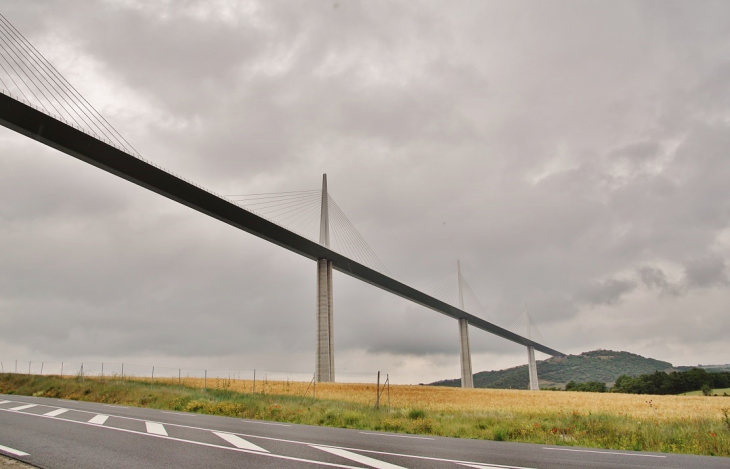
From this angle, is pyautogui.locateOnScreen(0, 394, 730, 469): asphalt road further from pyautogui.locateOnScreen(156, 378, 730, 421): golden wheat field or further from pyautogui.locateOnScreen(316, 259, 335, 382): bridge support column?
pyautogui.locateOnScreen(316, 259, 335, 382): bridge support column

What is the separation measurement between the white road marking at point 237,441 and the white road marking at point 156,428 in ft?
4.08

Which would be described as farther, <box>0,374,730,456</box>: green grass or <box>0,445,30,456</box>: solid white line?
<box>0,374,730,456</box>: green grass

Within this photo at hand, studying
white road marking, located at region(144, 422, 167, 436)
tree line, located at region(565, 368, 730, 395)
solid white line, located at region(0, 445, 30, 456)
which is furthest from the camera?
tree line, located at region(565, 368, 730, 395)

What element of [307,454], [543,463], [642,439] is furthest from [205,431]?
[642,439]

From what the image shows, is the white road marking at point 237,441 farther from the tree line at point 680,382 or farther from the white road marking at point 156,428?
the tree line at point 680,382

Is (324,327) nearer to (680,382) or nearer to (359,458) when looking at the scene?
(359,458)

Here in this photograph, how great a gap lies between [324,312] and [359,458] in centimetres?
5557

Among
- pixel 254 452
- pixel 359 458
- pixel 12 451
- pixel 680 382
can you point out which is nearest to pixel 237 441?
pixel 254 452

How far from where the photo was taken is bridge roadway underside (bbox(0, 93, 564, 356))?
3553 centimetres

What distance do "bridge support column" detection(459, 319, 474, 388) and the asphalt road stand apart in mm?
99916

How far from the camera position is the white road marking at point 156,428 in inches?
472

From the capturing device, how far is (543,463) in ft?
29.3

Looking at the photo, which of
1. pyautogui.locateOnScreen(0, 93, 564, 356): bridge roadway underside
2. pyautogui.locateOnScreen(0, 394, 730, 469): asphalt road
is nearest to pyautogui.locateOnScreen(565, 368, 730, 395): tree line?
pyautogui.locateOnScreen(0, 93, 564, 356): bridge roadway underside

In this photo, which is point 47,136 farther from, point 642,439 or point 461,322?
point 461,322
